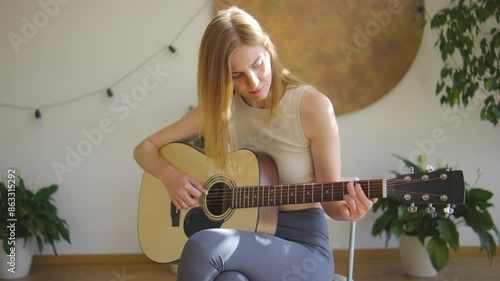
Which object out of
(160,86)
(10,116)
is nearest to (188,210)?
(160,86)

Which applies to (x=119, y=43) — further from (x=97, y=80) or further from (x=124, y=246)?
(x=124, y=246)

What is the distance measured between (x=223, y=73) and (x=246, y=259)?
1.69 feet

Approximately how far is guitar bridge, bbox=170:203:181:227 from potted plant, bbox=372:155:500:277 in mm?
1316

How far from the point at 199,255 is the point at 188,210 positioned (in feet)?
1.50

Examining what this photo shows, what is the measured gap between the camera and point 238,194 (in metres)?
1.62

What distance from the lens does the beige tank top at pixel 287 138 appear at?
160 centimetres

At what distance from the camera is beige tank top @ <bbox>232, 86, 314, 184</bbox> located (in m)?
1.60

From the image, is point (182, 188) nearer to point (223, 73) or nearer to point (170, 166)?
point (170, 166)

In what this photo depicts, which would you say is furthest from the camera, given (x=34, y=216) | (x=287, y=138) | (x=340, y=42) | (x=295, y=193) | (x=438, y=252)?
(x=340, y=42)

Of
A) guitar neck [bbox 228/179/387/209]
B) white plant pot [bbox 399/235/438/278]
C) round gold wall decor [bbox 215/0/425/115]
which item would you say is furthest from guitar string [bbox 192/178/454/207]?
round gold wall decor [bbox 215/0/425/115]

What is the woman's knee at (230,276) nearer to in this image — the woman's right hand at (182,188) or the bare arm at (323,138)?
the bare arm at (323,138)

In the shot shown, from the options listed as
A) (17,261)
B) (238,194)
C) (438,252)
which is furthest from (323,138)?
(17,261)

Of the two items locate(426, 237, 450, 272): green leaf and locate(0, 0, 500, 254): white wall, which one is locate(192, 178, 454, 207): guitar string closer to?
locate(426, 237, 450, 272): green leaf

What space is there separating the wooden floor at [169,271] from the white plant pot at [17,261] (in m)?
0.05
